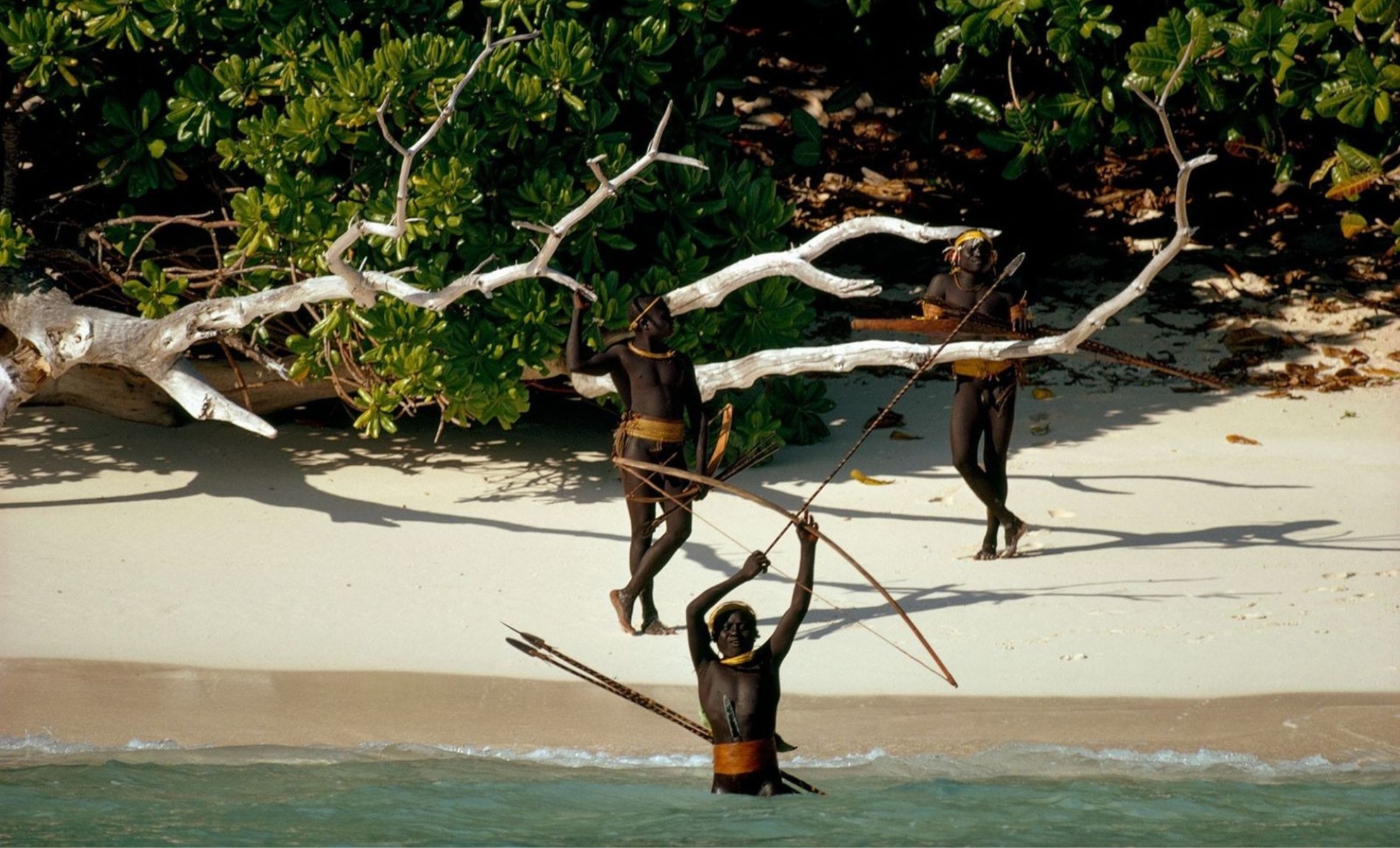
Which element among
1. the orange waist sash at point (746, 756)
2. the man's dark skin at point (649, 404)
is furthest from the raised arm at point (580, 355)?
the orange waist sash at point (746, 756)

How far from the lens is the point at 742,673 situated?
641cm

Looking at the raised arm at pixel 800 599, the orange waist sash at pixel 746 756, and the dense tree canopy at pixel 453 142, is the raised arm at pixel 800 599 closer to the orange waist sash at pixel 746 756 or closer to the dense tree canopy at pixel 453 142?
the orange waist sash at pixel 746 756

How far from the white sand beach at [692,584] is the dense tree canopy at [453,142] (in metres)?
0.72

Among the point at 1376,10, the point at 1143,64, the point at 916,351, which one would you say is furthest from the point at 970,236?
the point at 1376,10

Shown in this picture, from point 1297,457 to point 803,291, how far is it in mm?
3221

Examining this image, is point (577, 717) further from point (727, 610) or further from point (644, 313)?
point (644, 313)

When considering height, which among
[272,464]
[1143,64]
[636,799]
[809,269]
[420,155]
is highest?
[1143,64]

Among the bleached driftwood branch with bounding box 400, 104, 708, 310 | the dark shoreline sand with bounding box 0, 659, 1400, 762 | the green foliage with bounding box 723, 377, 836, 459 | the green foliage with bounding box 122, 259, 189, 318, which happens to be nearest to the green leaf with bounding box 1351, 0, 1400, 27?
the green foliage with bounding box 723, 377, 836, 459

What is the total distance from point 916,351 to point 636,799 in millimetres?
3337

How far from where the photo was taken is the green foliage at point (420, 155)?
998 centimetres

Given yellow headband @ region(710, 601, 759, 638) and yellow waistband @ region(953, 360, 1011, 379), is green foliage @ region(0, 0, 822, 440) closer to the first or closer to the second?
yellow waistband @ region(953, 360, 1011, 379)

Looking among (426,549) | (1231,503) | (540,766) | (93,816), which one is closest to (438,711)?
(540,766)

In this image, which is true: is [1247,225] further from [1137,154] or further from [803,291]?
[803,291]

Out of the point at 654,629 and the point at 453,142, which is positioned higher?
the point at 453,142
